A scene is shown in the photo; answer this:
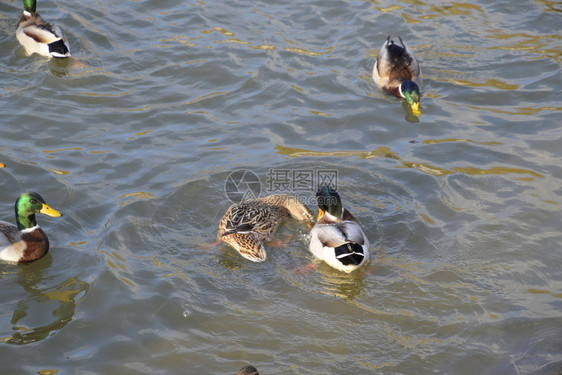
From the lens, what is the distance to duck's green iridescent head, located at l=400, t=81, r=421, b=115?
9828mm

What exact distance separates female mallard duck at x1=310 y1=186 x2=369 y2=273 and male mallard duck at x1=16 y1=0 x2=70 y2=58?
5.66 metres

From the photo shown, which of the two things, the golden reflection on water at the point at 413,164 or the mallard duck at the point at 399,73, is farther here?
the mallard duck at the point at 399,73

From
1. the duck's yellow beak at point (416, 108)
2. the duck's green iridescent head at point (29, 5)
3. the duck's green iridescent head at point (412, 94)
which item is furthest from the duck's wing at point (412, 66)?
the duck's green iridescent head at point (29, 5)

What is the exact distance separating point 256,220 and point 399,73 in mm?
3672

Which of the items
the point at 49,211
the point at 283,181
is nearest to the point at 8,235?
the point at 49,211

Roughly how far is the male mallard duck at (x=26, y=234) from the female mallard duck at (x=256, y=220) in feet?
6.20

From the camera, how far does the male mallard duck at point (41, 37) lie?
1084 cm

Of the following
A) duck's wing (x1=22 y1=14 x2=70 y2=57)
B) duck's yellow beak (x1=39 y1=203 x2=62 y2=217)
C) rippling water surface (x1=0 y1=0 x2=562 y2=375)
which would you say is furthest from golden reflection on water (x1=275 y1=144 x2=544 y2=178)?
duck's wing (x1=22 y1=14 x2=70 y2=57)

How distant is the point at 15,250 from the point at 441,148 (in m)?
5.50

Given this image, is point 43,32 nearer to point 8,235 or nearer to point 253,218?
point 8,235

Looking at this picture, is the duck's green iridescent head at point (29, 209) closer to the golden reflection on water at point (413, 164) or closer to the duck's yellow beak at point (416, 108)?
the golden reflection on water at point (413, 164)

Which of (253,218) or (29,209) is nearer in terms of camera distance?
(29,209)

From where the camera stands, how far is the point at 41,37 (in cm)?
1085

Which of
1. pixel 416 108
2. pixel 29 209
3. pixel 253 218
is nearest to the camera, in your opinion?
pixel 29 209
